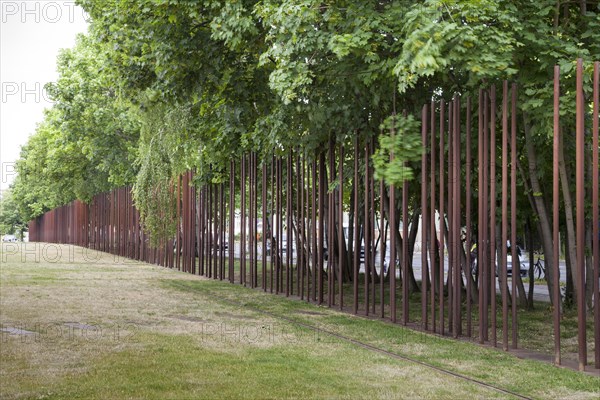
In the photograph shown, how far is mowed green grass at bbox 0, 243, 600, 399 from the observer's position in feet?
25.7

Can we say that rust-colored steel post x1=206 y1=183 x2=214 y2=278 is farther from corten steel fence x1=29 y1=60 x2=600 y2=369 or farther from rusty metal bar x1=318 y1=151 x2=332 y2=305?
rusty metal bar x1=318 y1=151 x2=332 y2=305

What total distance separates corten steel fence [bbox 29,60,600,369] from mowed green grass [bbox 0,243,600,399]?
0.90m

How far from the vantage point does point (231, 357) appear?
377 inches

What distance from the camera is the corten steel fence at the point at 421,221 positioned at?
36.3ft

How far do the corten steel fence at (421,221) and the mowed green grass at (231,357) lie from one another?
2.96ft

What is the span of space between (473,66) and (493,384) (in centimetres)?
445

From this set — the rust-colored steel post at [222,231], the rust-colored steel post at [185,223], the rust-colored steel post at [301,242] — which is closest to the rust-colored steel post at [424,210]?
the rust-colored steel post at [301,242]

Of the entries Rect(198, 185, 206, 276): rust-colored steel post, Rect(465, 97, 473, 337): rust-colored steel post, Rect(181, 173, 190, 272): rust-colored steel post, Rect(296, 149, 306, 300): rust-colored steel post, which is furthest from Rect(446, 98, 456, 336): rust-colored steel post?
Rect(181, 173, 190, 272): rust-colored steel post

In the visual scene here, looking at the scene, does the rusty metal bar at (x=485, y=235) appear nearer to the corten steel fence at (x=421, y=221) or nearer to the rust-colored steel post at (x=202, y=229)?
the corten steel fence at (x=421, y=221)

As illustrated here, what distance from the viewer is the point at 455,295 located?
497 inches

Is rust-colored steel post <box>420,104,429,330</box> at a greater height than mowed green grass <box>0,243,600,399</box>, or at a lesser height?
greater

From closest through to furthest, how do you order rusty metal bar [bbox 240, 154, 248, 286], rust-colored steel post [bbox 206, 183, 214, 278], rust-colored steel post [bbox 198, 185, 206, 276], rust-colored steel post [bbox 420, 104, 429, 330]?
rust-colored steel post [bbox 420, 104, 429, 330]
rusty metal bar [bbox 240, 154, 248, 286]
rust-colored steel post [bbox 206, 183, 214, 278]
rust-colored steel post [bbox 198, 185, 206, 276]

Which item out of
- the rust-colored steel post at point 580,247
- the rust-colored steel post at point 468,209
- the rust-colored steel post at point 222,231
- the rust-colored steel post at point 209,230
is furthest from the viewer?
the rust-colored steel post at point 209,230

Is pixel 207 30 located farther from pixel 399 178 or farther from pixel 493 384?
pixel 493 384
